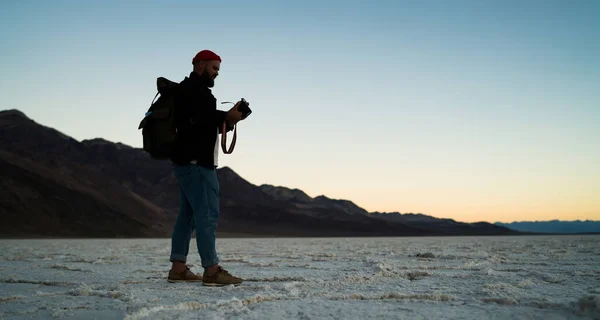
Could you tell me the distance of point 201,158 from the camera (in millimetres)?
3295

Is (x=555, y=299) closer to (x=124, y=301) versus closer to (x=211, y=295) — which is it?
(x=211, y=295)

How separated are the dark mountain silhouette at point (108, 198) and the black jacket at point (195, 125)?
41344mm

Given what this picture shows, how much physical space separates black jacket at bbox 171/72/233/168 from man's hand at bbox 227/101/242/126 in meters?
0.06

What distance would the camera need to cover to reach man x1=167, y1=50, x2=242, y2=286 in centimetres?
327

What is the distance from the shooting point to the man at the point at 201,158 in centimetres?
327

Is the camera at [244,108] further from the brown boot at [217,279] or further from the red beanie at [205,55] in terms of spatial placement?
the brown boot at [217,279]

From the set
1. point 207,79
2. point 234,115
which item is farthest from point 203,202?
point 207,79

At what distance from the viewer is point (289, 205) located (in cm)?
8288

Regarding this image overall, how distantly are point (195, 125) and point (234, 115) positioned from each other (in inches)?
10.3

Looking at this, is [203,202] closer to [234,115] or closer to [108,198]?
[234,115]

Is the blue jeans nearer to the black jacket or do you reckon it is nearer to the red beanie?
the black jacket

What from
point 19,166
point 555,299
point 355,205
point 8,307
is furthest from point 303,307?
point 355,205

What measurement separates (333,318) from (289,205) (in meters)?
81.2

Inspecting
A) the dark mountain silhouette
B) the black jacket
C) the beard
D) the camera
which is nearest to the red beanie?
the beard
